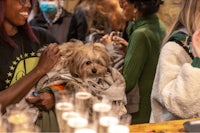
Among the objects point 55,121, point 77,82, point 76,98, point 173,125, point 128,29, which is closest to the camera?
point 76,98

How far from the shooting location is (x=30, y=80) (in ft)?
7.47

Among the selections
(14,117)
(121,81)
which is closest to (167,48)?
(121,81)

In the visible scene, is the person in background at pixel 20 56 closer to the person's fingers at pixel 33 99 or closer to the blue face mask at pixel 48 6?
the person's fingers at pixel 33 99

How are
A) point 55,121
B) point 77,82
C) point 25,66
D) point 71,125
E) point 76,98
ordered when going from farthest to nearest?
point 25,66 < point 77,82 < point 55,121 < point 76,98 < point 71,125

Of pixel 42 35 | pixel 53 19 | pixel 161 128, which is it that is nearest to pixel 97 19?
pixel 53 19

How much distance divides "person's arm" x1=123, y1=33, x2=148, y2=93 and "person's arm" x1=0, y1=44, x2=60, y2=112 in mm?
961

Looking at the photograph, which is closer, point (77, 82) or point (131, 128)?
point (131, 128)

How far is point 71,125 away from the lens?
1576 mm

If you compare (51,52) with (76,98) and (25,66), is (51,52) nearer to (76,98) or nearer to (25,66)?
(25,66)

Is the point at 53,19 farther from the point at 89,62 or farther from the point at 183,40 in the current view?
the point at 183,40

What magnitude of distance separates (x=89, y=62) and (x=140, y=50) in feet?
2.50

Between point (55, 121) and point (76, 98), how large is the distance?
22cm

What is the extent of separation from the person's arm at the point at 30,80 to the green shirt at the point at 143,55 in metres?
0.99

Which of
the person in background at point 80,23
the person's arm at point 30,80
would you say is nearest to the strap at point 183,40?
the person's arm at point 30,80
